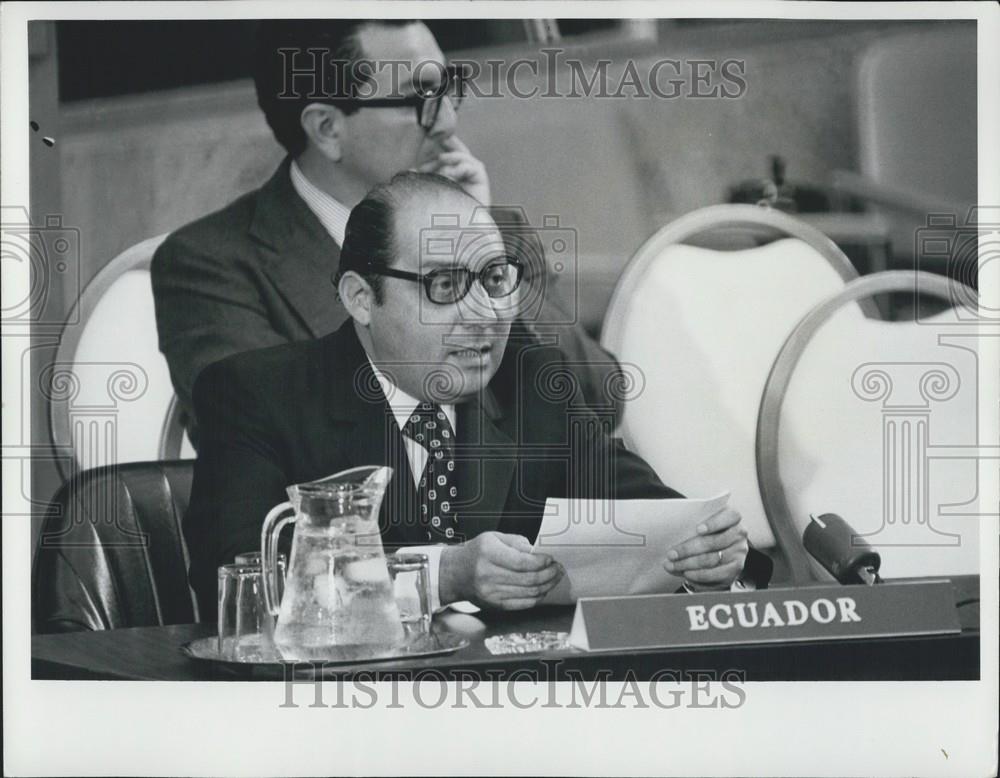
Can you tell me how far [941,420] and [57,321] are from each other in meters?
1.78

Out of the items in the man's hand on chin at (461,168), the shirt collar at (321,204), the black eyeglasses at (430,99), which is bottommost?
the shirt collar at (321,204)

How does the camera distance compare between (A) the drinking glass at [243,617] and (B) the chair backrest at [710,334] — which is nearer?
(A) the drinking glass at [243,617]

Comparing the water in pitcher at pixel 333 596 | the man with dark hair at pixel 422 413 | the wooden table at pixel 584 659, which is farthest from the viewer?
the man with dark hair at pixel 422 413

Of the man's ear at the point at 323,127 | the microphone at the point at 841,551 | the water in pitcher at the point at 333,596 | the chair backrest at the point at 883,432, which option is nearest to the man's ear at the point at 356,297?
the man's ear at the point at 323,127

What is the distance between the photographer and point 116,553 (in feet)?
9.18

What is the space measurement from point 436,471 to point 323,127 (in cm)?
72

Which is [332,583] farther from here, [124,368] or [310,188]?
[310,188]

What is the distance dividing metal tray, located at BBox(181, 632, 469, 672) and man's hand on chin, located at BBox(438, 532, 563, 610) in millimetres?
140


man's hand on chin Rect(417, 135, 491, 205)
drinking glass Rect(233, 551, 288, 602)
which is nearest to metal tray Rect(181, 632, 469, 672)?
drinking glass Rect(233, 551, 288, 602)

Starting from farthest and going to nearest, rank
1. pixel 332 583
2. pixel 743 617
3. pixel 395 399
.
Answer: pixel 395 399
pixel 743 617
pixel 332 583
